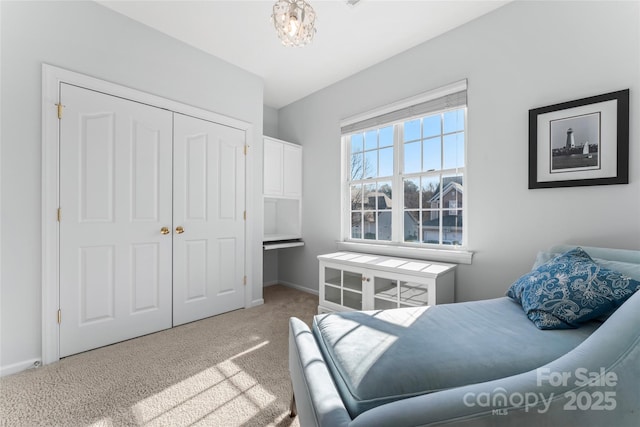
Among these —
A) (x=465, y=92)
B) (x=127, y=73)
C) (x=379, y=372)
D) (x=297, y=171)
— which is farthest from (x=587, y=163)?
(x=127, y=73)

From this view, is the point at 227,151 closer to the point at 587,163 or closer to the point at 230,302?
the point at 230,302

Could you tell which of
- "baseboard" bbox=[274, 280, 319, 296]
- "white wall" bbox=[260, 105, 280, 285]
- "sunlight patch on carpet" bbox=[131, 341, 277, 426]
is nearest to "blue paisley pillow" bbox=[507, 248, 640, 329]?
"sunlight patch on carpet" bbox=[131, 341, 277, 426]

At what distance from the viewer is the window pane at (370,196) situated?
10.7 feet

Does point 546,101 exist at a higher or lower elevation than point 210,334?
higher

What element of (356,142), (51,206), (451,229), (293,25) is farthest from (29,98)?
(451,229)

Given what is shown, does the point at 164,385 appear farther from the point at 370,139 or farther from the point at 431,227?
the point at 370,139

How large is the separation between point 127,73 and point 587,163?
368 cm

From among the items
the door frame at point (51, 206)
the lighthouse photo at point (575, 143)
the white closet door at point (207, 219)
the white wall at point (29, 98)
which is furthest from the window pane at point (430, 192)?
the door frame at point (51, 206)

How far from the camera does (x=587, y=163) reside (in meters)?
1.86

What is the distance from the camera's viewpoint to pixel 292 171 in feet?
12.8

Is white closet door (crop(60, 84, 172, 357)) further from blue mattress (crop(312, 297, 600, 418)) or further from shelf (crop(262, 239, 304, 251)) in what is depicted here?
blue mattress (crop(312, 297, 600, 418))

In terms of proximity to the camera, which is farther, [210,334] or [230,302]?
[230,302]

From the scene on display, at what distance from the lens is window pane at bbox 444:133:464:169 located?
2.55 m

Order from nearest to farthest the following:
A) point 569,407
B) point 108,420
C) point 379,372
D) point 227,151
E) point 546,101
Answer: point 569,407, point 379,372, point 108,420, point 546,101, point 227,151
